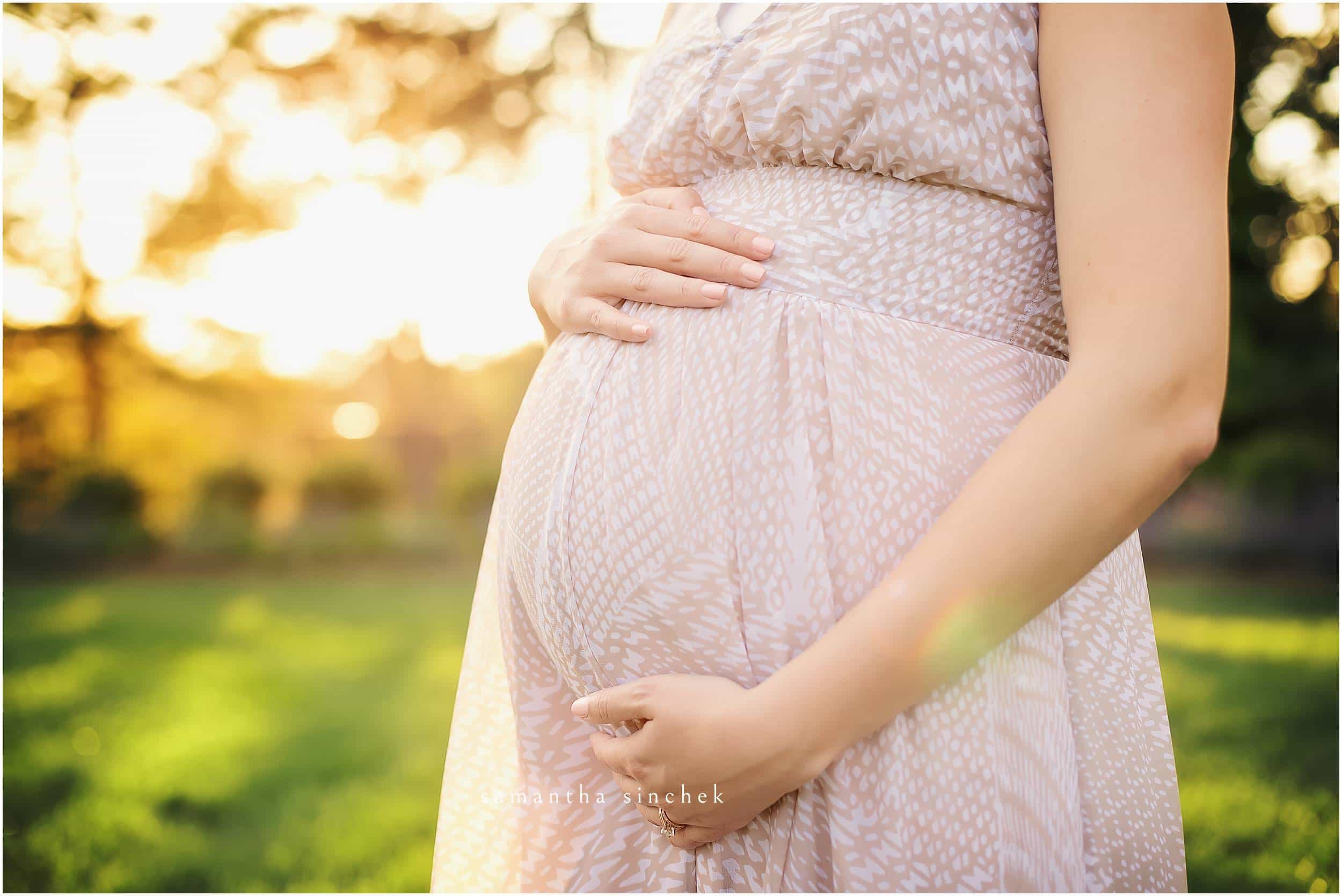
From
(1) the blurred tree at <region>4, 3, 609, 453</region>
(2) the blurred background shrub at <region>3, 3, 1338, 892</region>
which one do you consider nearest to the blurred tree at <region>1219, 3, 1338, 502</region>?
(2) the blurred background shrub at <region>3, 3, 1338, 892</region>

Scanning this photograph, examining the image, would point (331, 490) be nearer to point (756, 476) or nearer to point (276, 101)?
point (276, 101)

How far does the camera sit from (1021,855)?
0.75 meters

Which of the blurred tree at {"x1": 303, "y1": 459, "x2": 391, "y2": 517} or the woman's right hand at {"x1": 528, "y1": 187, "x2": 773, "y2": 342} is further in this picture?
the blurred tree at {"x1": 303, "y1": 459, "x2": 391, "y2": 517}

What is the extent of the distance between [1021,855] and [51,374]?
10.9m

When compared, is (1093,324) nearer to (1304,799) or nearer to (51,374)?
(1304,799)

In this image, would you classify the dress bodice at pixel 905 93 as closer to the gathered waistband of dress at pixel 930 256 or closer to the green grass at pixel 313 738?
the gathered waistband of dress at pixel 930 256

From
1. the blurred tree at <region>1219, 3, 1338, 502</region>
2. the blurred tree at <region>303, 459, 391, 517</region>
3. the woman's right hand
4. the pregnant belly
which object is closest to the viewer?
the pregnant belly

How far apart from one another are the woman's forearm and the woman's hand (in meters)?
0.01

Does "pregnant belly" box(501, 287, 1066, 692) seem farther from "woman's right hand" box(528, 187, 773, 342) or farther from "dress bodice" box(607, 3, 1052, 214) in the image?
"dress bodice" box(607, 3, 1052, 214)

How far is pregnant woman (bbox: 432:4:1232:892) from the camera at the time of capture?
2.22 ft

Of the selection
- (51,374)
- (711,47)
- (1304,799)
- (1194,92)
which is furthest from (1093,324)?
(51,374)

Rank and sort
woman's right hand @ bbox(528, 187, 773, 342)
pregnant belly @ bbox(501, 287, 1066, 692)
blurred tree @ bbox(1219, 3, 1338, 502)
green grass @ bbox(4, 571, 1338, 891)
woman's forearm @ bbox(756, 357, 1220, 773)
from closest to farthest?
1. woman's forearm @ bbox(756, 357, 1220, 773)
2. pregnant belly @ bbox(501, 287, 1066, 692)
3. woman's right hand @ bbox(528, 187, 773, 342)
4. green grass @ bbox(4, 571, 1338, 891)
5. blurred tree @ bbox(1219, 3, 1338, 502)

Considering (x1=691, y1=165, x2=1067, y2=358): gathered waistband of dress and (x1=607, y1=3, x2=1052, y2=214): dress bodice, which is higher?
(x1=607, y1=3, x2=1052, y2=214): dress bodice

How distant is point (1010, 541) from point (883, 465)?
0.47ft
